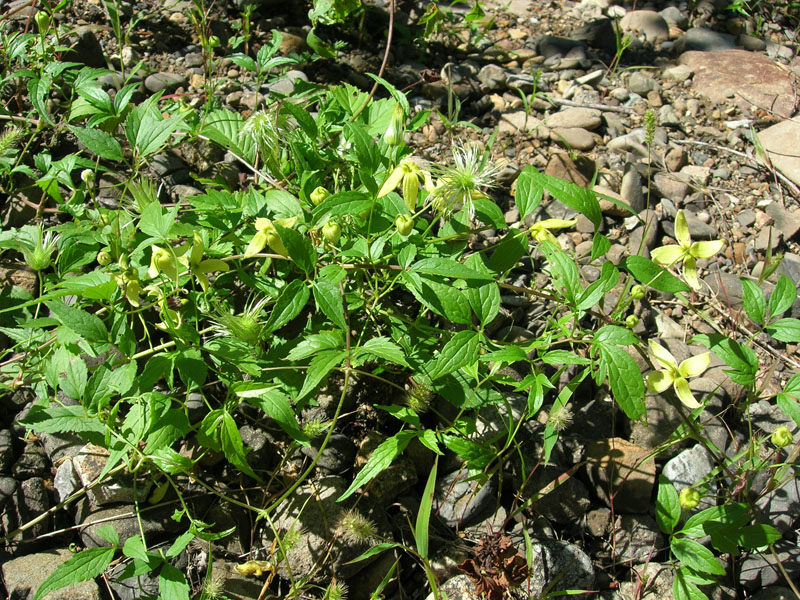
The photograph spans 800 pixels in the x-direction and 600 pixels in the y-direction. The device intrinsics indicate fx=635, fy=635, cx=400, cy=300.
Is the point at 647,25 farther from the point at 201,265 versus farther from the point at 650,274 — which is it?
the point at 201,265

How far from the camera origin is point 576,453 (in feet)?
6.15

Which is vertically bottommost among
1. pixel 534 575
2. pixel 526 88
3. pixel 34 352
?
pixel 534 575

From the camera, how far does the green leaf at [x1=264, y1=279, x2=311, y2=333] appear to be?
1.47 meters

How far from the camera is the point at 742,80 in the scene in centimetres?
300

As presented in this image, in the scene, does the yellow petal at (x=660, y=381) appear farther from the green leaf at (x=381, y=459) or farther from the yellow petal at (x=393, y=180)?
the yellow petal at (x=393, y=180)

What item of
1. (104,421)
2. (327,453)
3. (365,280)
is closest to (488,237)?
(365,280)

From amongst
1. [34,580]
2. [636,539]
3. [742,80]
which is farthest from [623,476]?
[742,80]

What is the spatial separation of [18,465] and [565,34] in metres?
3.13

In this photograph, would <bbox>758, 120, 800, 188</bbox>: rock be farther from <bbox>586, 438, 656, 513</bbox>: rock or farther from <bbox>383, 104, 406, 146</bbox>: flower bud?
<bbox>383, 104, 406, 146</bbox>: flower bud

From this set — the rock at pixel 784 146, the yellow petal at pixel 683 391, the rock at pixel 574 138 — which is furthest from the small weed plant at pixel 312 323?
the rock at pixel 784 146

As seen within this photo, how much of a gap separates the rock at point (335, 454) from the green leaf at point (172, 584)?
1.48ft

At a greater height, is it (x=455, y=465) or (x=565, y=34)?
(x=565, y=34)

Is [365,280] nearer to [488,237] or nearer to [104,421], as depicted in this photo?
[488,237]

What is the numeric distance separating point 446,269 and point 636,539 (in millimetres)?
966
